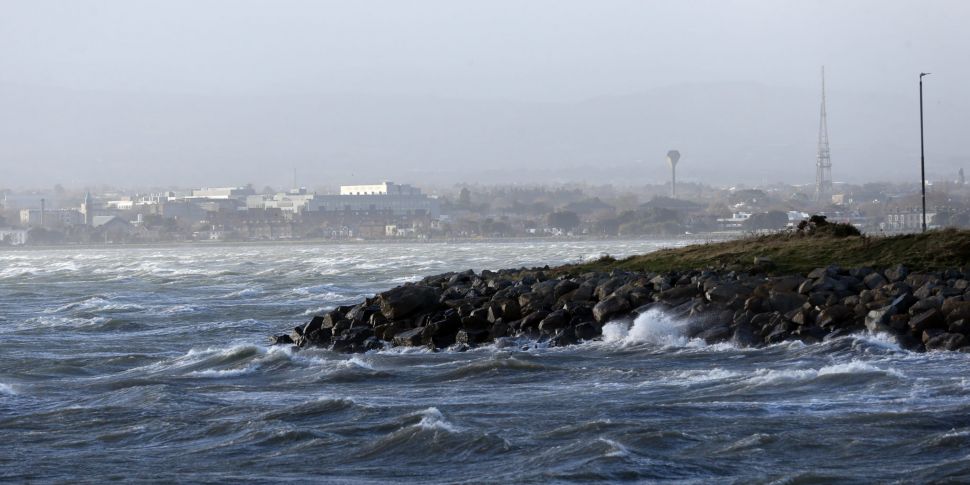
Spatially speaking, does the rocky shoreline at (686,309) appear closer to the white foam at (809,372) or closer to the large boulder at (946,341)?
the large boulder at (946,341)

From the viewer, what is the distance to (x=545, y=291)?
29.9 metres

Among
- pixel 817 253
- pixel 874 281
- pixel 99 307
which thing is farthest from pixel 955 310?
pixel 99 307

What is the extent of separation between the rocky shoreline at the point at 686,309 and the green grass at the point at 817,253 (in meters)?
1.23

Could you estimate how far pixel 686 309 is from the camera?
2717cm

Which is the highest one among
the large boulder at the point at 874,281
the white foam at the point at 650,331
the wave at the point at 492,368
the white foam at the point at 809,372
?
the large boulder at the point at 874,281

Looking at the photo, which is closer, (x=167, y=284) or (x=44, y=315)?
(x=44, y=315)

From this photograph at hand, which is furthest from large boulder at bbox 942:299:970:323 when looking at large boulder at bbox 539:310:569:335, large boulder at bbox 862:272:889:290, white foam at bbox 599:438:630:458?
white foam at bbox 599:438:630:458

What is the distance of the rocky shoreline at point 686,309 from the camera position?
24656mm

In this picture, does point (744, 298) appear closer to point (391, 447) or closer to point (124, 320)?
point (391, 447)

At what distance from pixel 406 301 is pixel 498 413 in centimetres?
1064

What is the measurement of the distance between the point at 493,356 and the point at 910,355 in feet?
21.5

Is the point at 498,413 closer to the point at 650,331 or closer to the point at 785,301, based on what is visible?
the point at 650,331

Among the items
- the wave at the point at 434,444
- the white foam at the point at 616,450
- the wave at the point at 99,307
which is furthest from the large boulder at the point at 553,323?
the wave at the point at 99,307

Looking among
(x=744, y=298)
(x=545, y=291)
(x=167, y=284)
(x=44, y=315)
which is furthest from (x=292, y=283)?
(x=744, y=298)
